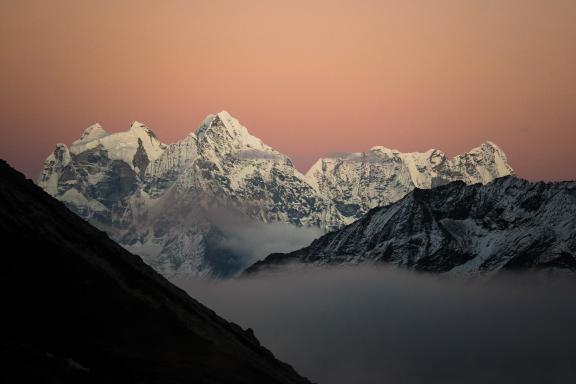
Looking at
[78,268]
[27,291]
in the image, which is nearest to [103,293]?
[78,268]

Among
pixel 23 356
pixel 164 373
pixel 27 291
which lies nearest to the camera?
pixel 23 356

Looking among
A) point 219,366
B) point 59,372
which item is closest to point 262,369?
point 219,366

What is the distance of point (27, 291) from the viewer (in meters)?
173

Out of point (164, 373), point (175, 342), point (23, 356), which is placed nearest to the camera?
point (23, 356)

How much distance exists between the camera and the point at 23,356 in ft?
417

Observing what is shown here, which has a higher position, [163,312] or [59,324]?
[163,312]

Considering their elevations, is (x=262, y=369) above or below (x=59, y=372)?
above

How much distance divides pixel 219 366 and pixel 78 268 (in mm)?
34019

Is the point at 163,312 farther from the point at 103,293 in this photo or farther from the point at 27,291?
the point at 27,291

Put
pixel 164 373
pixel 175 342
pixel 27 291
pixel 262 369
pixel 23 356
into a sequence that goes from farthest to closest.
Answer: pixel 262 369, pixel 175 342, pixel 27 291, pixel 164 373, pixel 23 356

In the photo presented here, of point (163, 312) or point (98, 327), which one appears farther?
point (163, 312)

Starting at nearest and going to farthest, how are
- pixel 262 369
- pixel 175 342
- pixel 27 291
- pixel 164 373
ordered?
pixel 164 373 < pixel 27 291 < pixel 175 342 < pixel 262 369

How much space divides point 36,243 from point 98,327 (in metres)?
27.3

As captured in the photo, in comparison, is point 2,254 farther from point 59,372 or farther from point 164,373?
point 59,372
